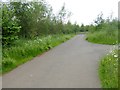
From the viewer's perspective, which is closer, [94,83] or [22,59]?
[94,83]

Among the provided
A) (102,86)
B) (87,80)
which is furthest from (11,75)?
(102,86)

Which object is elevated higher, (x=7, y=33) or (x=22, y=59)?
(x=7, y=33)

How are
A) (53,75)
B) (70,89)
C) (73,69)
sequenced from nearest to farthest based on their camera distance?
(70,89) → (53,75) → (73,69)

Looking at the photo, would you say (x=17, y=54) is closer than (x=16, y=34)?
Yes

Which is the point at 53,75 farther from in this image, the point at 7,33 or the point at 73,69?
the point at 7,33

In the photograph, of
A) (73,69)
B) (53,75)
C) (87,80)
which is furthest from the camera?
(73,69)

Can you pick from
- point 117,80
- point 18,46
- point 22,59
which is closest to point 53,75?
point 117,80

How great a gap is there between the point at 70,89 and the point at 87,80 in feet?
4.52

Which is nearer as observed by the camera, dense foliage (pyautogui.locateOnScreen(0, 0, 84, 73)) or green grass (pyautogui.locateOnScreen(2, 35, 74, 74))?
green grass (pyautogui.locateOnScreen(2, 35, 74, 74))

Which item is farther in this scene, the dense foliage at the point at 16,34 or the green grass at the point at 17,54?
the dense foliage at the point at 16,34

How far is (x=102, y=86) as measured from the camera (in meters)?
7.59

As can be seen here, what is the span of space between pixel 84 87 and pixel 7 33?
8.32 meters

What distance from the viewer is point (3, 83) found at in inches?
341

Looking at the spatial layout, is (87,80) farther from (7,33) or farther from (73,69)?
(7,33)
